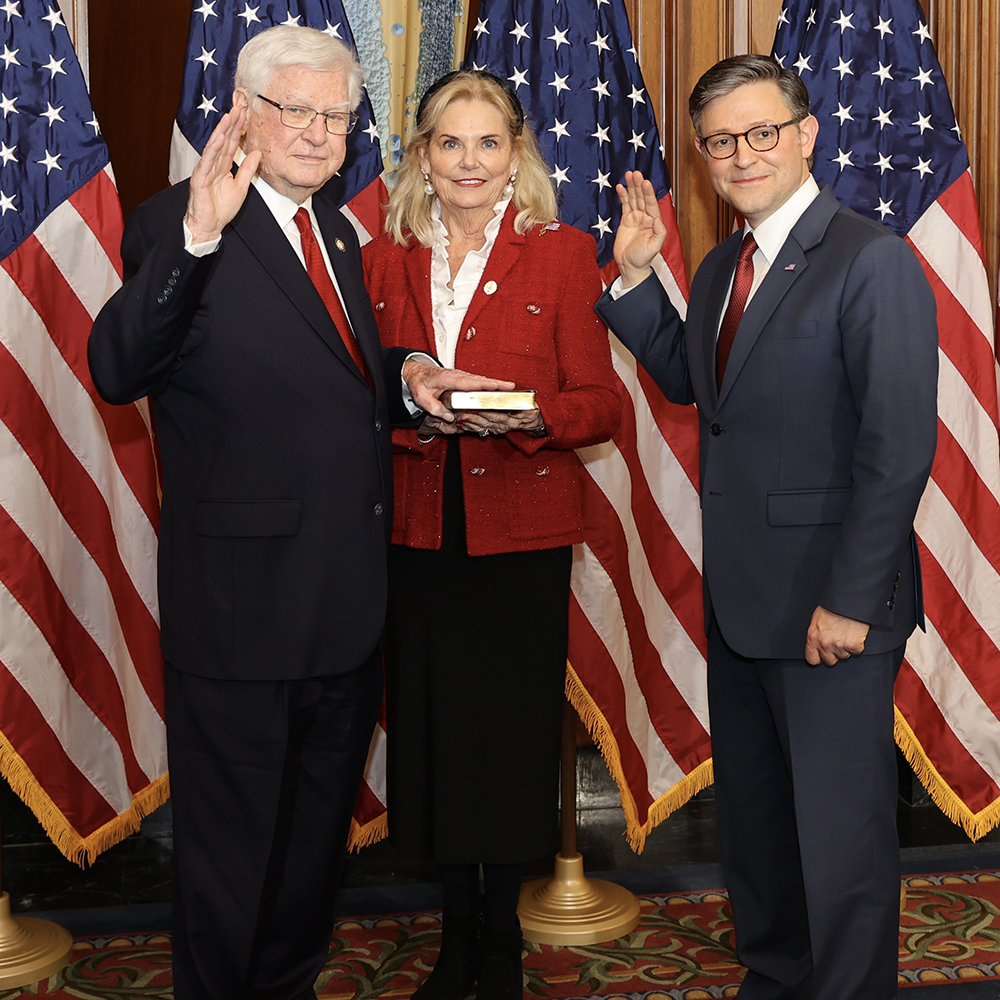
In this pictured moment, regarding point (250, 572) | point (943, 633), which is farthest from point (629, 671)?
point (250, 572)

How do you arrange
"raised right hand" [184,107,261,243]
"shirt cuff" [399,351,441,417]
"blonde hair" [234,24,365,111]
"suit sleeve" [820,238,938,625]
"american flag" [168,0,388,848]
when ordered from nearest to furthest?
"raised right hand" [184,107,261,243] < "suit sleeve" [820,238,938,625] < "blonde hair" [234,24,365,111] < "shirt cuff" [399,351,441,417] < "american flag" [168,0,388,848]

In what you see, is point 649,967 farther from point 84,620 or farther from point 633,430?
point 84,620

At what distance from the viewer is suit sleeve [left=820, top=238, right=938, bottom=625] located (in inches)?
84.0

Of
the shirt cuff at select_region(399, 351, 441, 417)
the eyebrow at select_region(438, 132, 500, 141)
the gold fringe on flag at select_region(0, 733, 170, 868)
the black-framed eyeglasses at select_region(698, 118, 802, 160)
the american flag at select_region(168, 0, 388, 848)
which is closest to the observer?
the black-framed eyeglasses at select_region(698, 118, 802, 160)

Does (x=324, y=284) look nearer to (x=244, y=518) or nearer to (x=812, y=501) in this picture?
(x=244, y=518)

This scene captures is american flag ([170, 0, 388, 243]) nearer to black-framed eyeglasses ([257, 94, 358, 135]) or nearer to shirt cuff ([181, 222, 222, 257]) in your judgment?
black-framed eyeglasses ([257, 94, 358, 135])

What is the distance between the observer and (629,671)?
339 centimetres

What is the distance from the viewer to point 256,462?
7.24 feet

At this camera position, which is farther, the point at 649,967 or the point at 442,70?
the point at 442,70

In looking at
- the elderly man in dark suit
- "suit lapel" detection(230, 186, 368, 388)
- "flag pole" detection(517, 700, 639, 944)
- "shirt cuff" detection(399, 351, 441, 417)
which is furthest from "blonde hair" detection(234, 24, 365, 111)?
"flag pole" detection(517, 700, 639, 944)

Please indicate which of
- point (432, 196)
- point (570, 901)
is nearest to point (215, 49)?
point (432, 196)

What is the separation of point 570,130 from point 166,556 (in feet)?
5.74

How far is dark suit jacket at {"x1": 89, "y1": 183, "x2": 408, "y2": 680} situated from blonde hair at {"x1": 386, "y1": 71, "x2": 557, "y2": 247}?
0.55 meters

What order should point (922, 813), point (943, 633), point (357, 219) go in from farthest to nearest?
point (922, 813)
point (943, 633)
point (357, 219)
